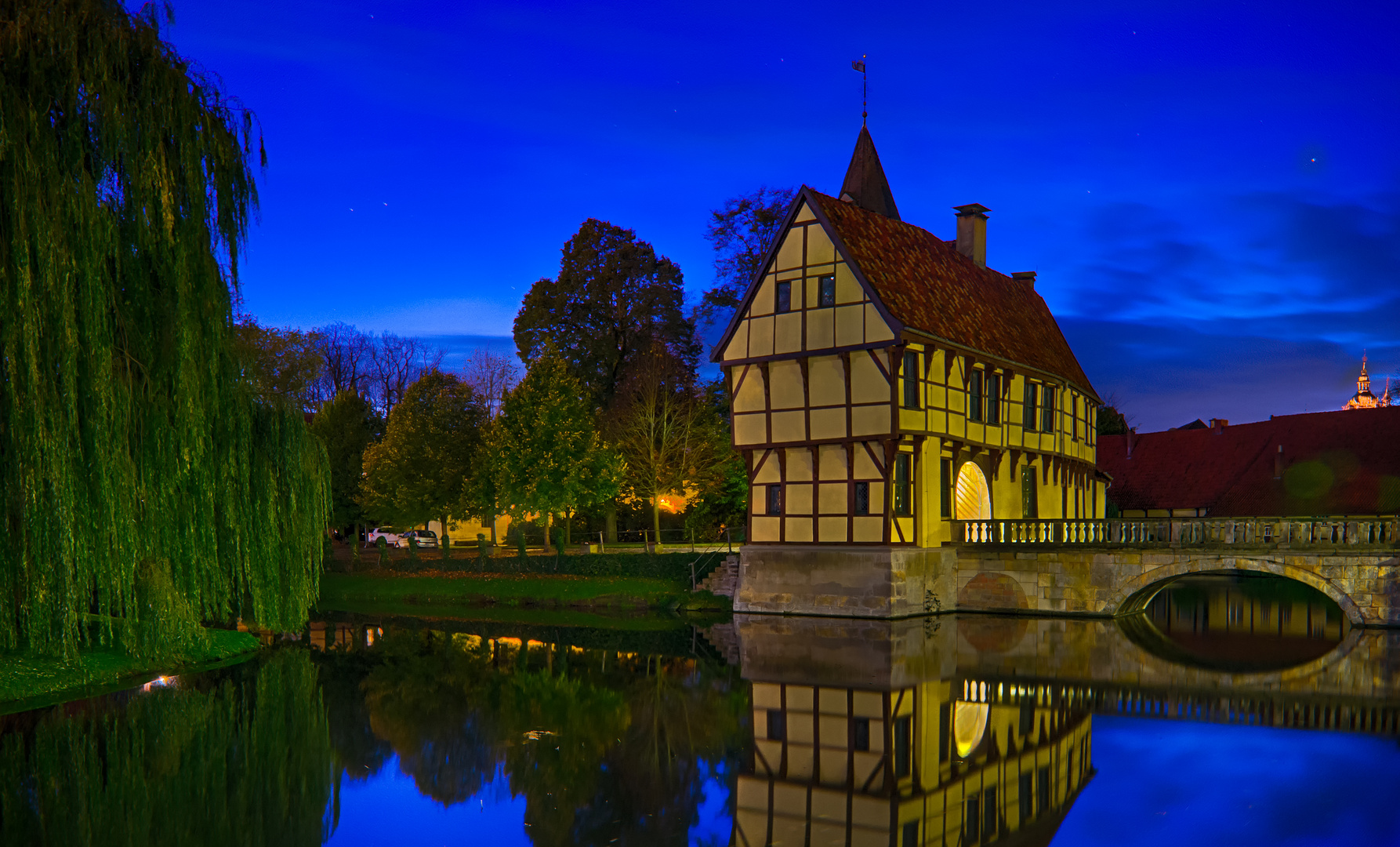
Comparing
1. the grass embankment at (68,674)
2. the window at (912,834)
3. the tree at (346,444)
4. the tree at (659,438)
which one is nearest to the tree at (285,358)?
the tree at (346,444)

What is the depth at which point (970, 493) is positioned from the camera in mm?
29844

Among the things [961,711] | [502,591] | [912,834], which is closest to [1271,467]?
[502,591]

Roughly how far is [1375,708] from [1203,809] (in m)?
6.23

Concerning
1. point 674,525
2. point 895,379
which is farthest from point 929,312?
point 674,525

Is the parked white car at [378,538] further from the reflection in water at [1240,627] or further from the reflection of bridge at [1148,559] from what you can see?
the reflection in water at [1240,627]

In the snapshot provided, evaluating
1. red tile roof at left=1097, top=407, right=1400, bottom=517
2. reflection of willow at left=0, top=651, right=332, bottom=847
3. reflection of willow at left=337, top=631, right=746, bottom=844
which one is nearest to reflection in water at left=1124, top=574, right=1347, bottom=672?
red tile roof at left=1097, top=407, right=1400, bottom=517

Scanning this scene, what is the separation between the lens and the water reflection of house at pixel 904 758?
927 cm

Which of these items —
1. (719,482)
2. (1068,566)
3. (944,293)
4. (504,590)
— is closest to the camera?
(1068,566)

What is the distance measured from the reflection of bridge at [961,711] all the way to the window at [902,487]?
111 inches

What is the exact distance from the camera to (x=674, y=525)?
147 feet

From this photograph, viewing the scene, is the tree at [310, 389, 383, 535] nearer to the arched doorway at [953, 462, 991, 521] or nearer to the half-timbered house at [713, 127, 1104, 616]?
the half-timbered house at [713, 127, 1104, 616]

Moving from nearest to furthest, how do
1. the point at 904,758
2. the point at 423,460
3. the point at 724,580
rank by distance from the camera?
the point at 904,758 < the point at 724,580 < the point at 423,460

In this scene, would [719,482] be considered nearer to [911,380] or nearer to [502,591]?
[502,591]

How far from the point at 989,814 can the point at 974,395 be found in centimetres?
1905
